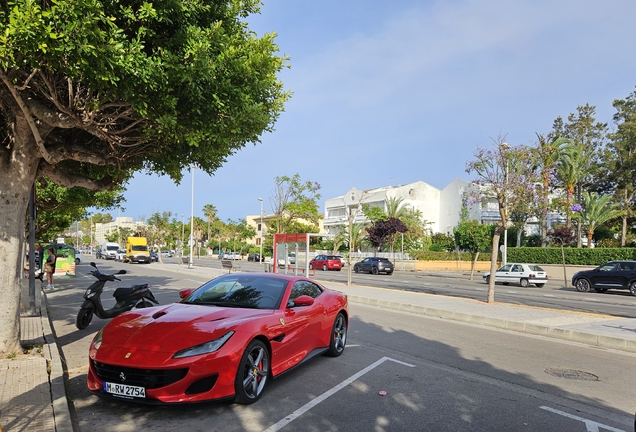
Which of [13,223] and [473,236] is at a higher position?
[473,236]

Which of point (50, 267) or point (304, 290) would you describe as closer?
point (304, 290)

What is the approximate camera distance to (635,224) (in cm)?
4712

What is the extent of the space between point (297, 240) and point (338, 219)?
52326 mm

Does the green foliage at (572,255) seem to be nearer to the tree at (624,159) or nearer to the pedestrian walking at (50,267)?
the tree at (624,159)

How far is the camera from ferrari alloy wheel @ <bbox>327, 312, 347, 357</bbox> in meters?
7.14

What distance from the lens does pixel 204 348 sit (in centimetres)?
452

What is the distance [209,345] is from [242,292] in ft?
5.17

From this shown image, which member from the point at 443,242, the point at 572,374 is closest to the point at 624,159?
the point at 443,242

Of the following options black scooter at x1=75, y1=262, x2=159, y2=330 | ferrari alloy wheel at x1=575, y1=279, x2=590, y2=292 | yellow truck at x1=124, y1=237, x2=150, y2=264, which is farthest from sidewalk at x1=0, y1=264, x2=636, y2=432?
yellow truck at x1=124, y1=237, x2=150, y2=264

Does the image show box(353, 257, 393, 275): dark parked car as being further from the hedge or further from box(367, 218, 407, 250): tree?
the hedge

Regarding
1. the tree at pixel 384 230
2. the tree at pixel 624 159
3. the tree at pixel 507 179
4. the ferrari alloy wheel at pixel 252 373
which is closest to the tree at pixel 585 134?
the tree at pixel 624 159

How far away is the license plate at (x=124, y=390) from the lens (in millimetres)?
4355

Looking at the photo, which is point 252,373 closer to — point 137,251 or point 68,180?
point 68,180

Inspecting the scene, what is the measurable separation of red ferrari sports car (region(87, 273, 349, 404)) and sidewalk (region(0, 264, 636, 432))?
520mm
